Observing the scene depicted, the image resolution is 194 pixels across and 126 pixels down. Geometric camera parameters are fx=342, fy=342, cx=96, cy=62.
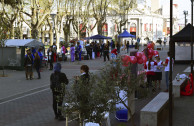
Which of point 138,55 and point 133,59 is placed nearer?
point 133,59

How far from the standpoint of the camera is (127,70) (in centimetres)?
777

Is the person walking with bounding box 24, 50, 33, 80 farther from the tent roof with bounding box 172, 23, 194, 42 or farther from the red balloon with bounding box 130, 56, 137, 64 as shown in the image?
the tent roof with bounding box 172, 23, 194, 42

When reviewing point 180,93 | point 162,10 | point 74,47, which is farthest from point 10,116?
point 162,10

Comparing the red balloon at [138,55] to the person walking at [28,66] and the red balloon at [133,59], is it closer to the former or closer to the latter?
the red balloon at [133,59]

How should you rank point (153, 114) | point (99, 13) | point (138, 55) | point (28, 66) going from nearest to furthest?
point (153, 114)
point (138, 55)
point (28, 66)
point (99, 13)

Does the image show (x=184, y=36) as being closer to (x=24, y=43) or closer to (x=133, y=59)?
(x=24, y=43)

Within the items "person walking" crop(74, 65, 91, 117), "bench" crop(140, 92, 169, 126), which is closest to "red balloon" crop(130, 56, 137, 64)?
"bench" crop(140, 92, 169, 126)

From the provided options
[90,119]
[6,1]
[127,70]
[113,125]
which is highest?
[6,1]

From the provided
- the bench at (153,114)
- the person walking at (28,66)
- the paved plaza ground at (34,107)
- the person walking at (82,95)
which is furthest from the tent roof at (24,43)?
the person walking at (82,95)

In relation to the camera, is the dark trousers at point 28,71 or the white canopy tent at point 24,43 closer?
the dark trousers at point 28,71

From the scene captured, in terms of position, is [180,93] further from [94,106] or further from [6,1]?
[6,1]

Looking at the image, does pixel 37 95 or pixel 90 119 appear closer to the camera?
pixel 90 119

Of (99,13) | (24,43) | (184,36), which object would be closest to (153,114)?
(24,43)

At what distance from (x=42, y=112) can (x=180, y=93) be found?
576 cm
